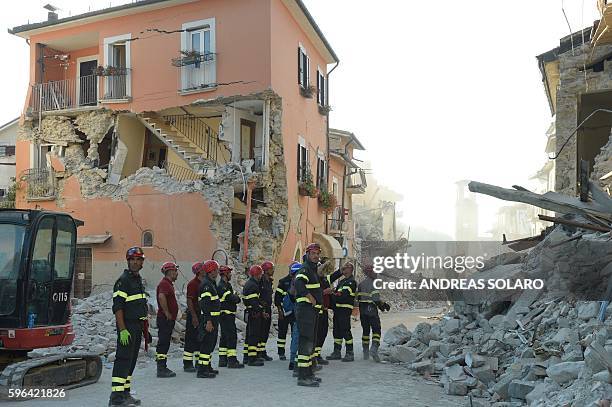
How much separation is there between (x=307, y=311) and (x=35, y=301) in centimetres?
407

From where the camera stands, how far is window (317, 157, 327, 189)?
25062 millimetres

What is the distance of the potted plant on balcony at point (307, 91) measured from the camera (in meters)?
22.0

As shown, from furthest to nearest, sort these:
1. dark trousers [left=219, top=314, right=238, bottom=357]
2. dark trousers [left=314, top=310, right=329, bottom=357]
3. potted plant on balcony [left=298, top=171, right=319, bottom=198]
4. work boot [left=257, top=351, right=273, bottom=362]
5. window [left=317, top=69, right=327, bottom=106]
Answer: window [left=317, top=69, right=327, bottom=106] → potted plant on balcony [left=298, top=171, right=319, bottom=198] → work boot [left=257, top=351, right=273, bottom=362] → dark trousers [left=314, top=310, right=329, bottom=357] → dark trousers [left=219, top=314, right=238, bottom=357]

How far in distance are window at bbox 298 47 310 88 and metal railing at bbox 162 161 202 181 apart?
538 centimetres

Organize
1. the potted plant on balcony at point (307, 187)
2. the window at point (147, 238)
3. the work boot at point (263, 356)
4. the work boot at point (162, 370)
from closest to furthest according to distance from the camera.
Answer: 1. the work boot at point (162, 370)
2. the work boot at point (263, 356)
3. the window at point (147, 238)
4. the potted plant on balcony at point (307, 187)

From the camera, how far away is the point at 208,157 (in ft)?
69.8

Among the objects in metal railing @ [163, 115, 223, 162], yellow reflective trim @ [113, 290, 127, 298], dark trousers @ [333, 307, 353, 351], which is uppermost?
metal railing @ [163, 115, 223, 162]

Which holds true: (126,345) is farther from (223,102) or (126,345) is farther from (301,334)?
(223,102)

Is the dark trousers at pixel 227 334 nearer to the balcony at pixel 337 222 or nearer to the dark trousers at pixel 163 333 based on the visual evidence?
the dark trousers at pixel 163 333

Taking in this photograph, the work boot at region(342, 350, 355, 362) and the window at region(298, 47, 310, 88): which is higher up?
the window at region(298, 47, 310, 88)

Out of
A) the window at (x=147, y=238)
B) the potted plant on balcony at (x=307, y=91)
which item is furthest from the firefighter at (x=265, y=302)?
the potted plant on balcony at (x=307, y=91)

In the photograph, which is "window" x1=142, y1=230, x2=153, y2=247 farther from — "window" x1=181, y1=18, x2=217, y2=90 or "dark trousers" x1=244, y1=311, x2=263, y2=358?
"dark trousers" x1=244, y1=311, x2=263, y2=358

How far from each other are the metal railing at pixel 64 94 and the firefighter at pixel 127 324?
16.2m

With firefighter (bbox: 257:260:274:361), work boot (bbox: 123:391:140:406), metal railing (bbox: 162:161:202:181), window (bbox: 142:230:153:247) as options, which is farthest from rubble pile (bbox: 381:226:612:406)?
metal railing (bbox: 162:161:202:181)
